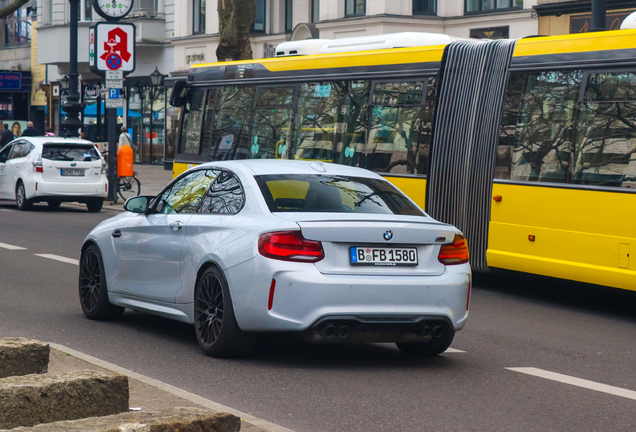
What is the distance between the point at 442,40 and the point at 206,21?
27842 millimetres

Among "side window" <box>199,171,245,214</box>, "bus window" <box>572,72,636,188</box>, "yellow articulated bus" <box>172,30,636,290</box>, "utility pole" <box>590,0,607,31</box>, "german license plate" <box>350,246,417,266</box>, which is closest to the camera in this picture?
"german license plate" <box>350,246,417,266</box>

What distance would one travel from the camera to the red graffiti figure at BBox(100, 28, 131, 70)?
2505 cm

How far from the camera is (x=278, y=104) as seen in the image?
15.3 metres

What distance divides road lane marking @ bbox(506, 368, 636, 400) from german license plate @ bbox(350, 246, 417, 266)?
1.09m

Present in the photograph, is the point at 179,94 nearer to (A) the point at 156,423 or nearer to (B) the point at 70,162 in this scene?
(B) the point at 70,162

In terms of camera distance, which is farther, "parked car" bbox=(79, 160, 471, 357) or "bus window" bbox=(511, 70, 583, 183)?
"bus window" bbox=(511, 70, 583, 183)

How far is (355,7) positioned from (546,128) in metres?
22.3

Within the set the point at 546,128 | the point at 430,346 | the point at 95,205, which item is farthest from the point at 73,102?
the point at 430,346

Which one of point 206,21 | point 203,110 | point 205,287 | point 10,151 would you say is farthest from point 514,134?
point 206,21

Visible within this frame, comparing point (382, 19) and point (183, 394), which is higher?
point (382, 19)

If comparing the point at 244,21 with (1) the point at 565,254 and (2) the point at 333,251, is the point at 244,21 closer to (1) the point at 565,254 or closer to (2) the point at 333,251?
(1) the point at 565,254

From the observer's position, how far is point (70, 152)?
23.8m

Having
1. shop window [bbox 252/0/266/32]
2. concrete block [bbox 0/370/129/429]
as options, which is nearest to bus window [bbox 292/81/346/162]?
concrete block [bbox 0/370/129/429]

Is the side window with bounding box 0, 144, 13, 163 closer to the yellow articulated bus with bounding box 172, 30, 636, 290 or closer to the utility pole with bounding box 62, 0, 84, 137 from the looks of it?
the utility pole with bounding box 62, 0, 84, 137
